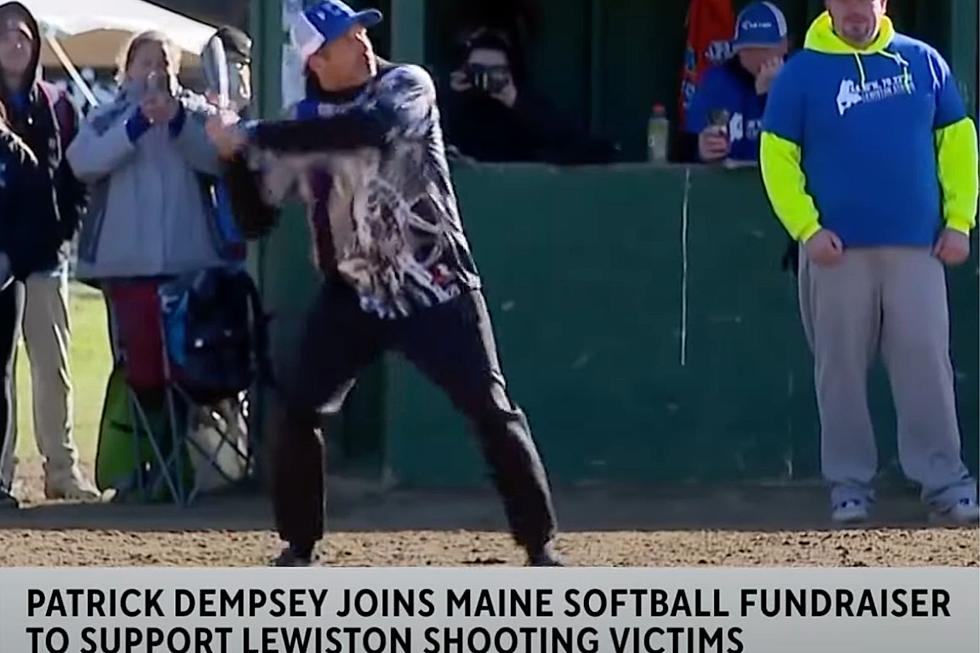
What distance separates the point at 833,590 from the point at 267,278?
336 centimetres

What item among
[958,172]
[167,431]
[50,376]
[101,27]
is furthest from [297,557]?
[101,27]

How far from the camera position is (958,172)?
7.40 meters

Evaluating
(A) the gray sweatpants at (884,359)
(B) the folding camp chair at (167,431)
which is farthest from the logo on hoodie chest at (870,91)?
(B) the folding camp chair at (167,431)

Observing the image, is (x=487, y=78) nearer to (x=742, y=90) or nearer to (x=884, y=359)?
(x=742, y=90)

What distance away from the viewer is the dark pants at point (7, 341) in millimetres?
8258

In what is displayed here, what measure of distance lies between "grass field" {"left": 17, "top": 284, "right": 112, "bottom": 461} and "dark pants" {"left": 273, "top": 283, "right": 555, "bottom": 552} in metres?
2.89

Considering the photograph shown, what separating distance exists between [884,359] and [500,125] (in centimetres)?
174

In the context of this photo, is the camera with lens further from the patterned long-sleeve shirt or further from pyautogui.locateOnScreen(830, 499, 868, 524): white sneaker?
pyautogui.locateOnScreen(830, 499, 868, 524): white sneaker

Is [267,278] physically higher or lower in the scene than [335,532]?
higher

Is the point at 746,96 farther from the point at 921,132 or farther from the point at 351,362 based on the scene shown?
the point at 351,362

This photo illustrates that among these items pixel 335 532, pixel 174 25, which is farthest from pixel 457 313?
pixel 174 25

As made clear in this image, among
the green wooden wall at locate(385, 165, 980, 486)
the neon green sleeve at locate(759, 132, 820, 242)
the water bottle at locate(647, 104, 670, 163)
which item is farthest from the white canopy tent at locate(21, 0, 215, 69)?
the neon green sleeve at locate(759, 132, 820, 242)

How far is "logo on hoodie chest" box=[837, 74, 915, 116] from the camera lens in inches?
289

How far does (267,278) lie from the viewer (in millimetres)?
8430
